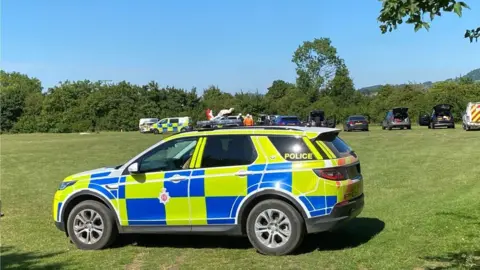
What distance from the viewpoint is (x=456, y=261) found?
607 cm

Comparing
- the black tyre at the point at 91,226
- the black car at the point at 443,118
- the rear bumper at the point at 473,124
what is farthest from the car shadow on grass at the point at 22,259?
the black car at the point at 443,118

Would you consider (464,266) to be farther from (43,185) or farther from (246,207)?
(43,185)

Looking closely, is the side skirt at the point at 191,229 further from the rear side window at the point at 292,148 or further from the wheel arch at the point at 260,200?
the rear side window at the point at 292,148

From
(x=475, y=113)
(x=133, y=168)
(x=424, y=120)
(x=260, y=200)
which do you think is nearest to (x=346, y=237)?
(x=260, y=200)

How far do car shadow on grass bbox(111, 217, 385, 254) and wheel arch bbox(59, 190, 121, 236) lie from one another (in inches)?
24.6

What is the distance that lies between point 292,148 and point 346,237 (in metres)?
1.82

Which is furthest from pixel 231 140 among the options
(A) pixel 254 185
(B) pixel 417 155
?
(B) pixel 417 155

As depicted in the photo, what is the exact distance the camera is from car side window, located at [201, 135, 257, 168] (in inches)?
277

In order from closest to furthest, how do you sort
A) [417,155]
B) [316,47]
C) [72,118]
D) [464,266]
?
[464,266]
[417,155]
[72,118]
[316,47]

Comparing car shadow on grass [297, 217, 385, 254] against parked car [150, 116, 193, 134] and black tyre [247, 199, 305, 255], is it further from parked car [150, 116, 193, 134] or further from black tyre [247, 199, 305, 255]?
parked car [150, 116, 193, 134]

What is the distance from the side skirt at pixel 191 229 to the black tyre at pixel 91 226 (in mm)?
211

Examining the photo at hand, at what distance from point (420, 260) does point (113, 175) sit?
4.17 m

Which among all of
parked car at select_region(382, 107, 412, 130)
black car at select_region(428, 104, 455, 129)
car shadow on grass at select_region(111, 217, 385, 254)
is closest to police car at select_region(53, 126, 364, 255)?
car shadow on grass at select_region(111, 217, 385, 254)

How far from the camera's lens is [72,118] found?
76688 millimetres
